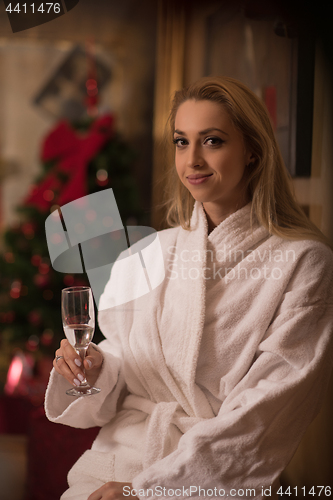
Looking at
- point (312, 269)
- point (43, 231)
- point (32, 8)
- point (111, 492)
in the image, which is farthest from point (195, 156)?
point (43, 231)

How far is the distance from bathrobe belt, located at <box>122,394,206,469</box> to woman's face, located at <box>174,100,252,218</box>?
15.7 inches

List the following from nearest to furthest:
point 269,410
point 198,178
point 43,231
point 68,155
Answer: point 269,410 → point 198,178 → point 43,231 → point 68,155

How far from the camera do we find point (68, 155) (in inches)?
75.5

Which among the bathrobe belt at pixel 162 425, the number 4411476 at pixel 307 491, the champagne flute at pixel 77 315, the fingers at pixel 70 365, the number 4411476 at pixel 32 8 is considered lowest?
the number 4411476 at pixel 307 491

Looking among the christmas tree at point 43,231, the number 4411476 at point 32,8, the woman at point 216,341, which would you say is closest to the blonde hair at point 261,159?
the woman at point 216,341

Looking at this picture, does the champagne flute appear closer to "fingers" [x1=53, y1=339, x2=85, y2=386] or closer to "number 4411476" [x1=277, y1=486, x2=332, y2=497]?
"fingers" [x1=53, y1=339, x2=85, y2=386]

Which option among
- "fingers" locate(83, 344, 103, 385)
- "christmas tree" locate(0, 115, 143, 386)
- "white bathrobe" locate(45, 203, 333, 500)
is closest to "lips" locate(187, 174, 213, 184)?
"white bathrobe" locate(45, 203, 333, 500)

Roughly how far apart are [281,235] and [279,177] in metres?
0.12

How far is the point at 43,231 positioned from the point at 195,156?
1132 millimetres

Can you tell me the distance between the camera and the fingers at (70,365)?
0.81 m

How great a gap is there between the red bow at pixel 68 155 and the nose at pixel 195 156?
80cm

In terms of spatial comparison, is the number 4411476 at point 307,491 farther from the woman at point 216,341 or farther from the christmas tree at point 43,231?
the christmas tree at point 43,231

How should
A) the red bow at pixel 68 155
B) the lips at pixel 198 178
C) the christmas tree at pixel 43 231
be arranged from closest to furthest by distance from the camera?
the lips at pixel 198 178, the red bow at pixel 68 155, the christmas tree at pixel 43 231

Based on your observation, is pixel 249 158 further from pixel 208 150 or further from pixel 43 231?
pixel 43 231
